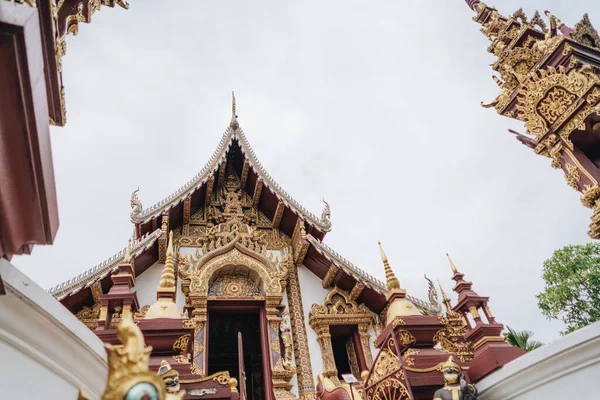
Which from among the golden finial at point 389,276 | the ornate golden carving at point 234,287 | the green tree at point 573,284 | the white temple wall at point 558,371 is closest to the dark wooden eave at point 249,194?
the ornate golden carving at point 234,287

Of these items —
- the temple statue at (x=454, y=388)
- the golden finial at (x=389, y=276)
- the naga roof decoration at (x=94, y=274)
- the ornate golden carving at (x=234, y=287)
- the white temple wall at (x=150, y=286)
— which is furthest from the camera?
the ornate golden carving at (x=234, y=287)

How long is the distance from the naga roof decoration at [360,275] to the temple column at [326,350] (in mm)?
1104

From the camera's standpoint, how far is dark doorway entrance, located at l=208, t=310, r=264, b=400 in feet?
30.0

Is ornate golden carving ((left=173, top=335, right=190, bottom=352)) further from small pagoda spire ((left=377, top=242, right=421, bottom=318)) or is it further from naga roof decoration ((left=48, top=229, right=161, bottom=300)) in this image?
naga roof decoration ((left=48, top=229, right=161, bottom=300))

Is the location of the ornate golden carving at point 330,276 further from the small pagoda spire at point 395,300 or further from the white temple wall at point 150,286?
the small pagoda spire at point 395,300

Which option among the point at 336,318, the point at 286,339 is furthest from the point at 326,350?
the point at 286,339

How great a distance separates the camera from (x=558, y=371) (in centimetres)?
233

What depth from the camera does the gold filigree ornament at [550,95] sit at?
470cm

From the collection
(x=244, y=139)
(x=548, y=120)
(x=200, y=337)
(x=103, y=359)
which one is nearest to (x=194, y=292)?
(x=200, y=337)

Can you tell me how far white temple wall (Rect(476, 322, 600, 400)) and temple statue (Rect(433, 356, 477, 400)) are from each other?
0.26 m

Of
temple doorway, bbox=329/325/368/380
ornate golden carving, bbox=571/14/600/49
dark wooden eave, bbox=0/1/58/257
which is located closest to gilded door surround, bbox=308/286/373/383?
temple doorway, bbox=329/325/368/380

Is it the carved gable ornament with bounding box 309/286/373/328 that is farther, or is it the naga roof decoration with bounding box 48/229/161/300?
the carved gable ornament with bounding box 309/286/373/328

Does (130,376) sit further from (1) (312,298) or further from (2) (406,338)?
(1) (312,298)

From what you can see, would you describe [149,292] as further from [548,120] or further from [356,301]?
[548,120]
